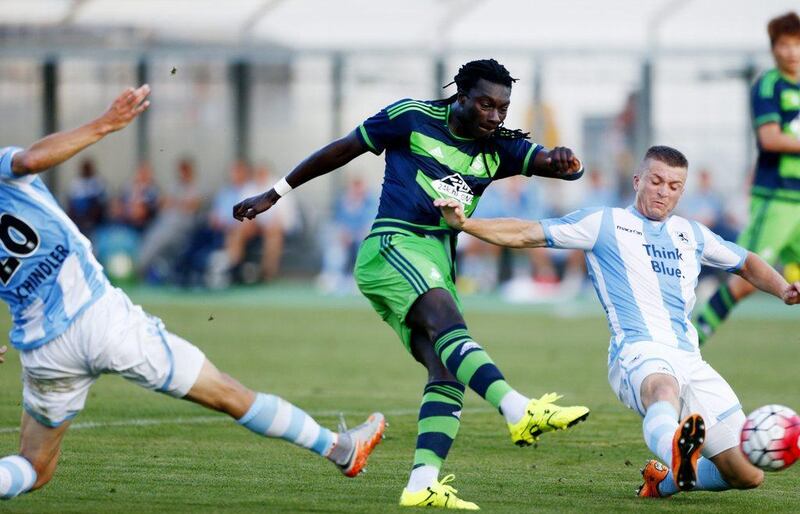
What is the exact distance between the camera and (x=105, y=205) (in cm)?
2705

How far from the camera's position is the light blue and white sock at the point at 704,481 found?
7.04 m

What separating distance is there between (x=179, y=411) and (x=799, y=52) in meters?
5.80

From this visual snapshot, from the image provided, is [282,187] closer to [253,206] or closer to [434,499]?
[253,206]

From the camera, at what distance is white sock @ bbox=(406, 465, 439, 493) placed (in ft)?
22.4

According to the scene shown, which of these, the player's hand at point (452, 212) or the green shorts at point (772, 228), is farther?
the green shorts at point (772, 228)

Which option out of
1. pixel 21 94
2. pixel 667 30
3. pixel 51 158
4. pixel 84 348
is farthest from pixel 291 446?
pixel 21 94

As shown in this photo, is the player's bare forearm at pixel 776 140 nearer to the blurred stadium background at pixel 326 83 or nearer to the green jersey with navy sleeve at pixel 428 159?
the green jersey with navy sleeve at pixel 428 159

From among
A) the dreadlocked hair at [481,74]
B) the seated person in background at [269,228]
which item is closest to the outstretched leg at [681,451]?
the dreadlocked hair at [481,74]

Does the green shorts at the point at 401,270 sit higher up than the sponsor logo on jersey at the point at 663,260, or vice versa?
the sponsor logo on jersey at the point at 663,260

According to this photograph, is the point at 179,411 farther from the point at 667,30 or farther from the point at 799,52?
the point at 667,30

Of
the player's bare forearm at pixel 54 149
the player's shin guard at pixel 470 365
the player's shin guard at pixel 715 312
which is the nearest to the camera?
the player's bare forearm at pixel 54 149

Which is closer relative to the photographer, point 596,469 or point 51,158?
point 51,158

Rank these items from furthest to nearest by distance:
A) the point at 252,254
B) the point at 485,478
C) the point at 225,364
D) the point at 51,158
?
the point at 252,254 < the point at 225,364 < the point at 485,478 < the point at 51,158

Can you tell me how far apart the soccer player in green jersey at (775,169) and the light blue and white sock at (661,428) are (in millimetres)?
4900
